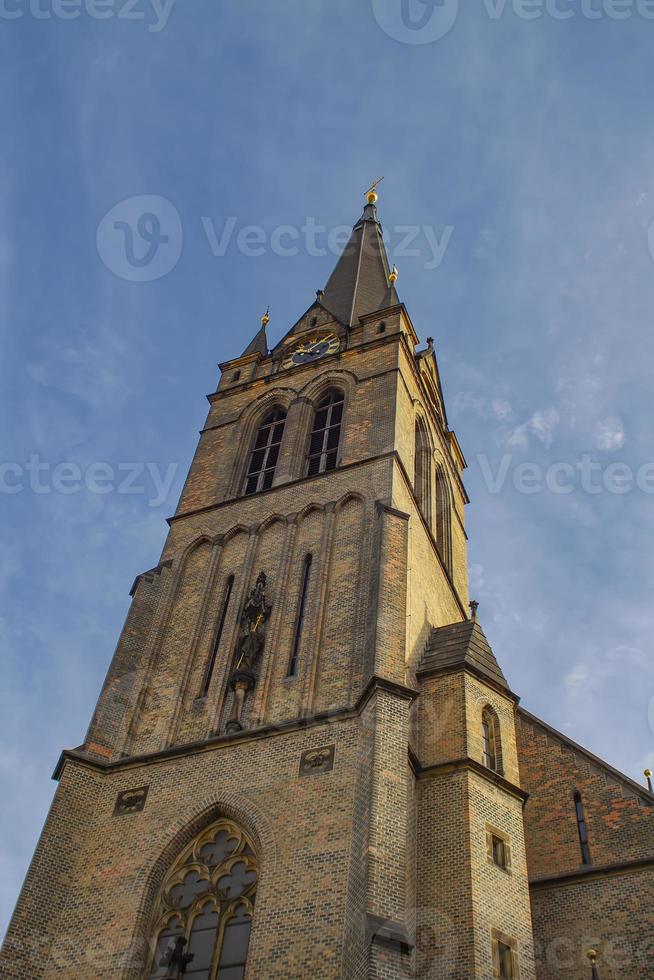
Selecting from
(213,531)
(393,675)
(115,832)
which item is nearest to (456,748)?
(393,675)

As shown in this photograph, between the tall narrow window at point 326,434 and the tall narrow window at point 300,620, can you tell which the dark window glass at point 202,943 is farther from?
the tall narrow window at point 326,434

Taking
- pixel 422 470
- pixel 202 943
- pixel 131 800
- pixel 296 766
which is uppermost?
pixel 422 470

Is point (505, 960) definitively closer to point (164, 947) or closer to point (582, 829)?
point (582, 829)

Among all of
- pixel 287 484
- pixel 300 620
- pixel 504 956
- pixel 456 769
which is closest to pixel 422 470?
pixel 287 484

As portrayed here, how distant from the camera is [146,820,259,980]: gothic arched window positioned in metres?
15.3

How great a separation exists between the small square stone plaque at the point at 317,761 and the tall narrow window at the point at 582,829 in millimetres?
5494

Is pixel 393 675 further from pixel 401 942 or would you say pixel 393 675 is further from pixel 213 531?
pixel 213 531

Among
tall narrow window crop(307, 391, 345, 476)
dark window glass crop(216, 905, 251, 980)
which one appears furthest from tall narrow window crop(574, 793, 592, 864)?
tall narrow window crop(307, 391, 345, 476)

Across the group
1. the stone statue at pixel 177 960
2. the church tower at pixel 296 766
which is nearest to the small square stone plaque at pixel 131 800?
the church tower at pixel 296 766

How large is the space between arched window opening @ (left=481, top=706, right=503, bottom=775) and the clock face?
48.7 feet

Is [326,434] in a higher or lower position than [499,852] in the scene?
higher

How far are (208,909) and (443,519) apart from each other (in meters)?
15.9

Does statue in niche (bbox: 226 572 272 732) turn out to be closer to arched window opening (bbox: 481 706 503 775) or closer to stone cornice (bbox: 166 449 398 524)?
stone cornice (bbox: 166 449 398 524)

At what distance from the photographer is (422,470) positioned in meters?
29.4
